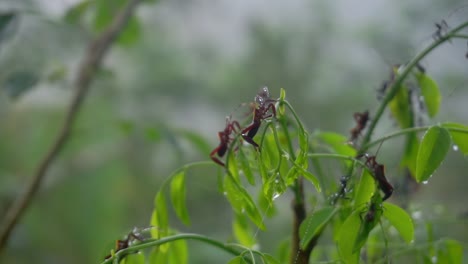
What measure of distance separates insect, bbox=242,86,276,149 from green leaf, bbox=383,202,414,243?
0.08m

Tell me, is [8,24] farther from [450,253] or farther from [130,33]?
[450,253]

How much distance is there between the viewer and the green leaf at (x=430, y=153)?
1.16ft

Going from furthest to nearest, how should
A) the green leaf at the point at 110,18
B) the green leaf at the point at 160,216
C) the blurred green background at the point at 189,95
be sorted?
1. the blurred green background at the point at 189,95
2. the green leaf at the point at 110,18
3. the green leaf at the point at 160,216

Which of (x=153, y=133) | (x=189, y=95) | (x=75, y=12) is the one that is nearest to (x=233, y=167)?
(x=153, y=133)

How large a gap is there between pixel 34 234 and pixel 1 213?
8 cm

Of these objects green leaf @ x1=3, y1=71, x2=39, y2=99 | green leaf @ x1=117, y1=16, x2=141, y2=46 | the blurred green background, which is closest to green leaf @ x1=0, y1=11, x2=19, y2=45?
green leaf @ x1=3, y1=71, x2=39, y2=99

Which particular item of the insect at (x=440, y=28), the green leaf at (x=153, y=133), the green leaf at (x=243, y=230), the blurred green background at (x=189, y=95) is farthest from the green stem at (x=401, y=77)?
the blurred green background at (x=189, y=95)

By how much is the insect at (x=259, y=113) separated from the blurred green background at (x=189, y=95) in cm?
79

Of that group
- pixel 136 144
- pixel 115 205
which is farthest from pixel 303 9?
pixel 115 205

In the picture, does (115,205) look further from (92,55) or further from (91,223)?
(92,55)

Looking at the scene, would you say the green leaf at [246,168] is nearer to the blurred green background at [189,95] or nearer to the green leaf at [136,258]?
the green leaf at [136,258]

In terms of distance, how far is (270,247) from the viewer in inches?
52.6

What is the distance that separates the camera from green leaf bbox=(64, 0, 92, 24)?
0.90m

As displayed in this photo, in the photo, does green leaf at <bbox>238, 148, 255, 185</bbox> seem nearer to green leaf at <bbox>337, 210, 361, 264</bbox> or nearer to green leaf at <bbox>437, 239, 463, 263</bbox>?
green leaf at <bbox>337, 210, 361, 264</bbox>
